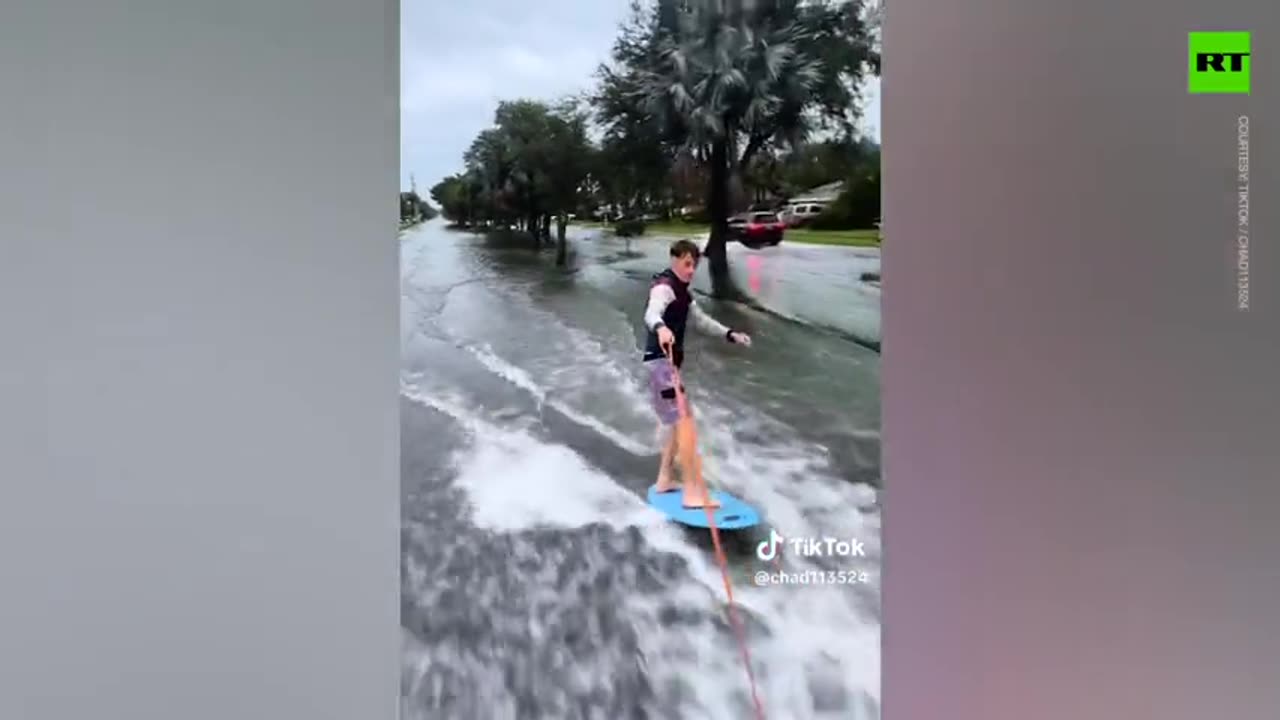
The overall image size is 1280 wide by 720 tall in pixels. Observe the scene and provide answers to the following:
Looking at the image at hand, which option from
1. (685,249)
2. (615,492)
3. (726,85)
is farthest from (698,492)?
(726,85)

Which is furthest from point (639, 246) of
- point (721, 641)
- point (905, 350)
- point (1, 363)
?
point (1, 363)

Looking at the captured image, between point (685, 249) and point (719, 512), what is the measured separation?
510mm

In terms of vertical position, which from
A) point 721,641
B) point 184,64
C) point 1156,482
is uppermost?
point 184,64

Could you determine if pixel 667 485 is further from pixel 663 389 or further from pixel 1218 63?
pixel 1218 63

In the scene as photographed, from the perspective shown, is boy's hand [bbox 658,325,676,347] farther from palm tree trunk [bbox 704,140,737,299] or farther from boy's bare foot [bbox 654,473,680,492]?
boy's bare foot [bbox 654,473,680,492]

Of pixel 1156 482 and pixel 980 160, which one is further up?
pixel 980 160

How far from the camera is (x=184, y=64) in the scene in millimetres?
1513

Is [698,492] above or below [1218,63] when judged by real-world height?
below

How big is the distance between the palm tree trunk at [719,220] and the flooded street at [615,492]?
1.2 inches

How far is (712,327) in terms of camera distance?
1603mm

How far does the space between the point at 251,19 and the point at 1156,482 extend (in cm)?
188

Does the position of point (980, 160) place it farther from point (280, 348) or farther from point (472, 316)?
point (280, 348)

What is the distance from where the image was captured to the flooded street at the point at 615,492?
156 cm

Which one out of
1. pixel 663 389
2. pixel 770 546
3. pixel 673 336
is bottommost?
pixel 770 546
